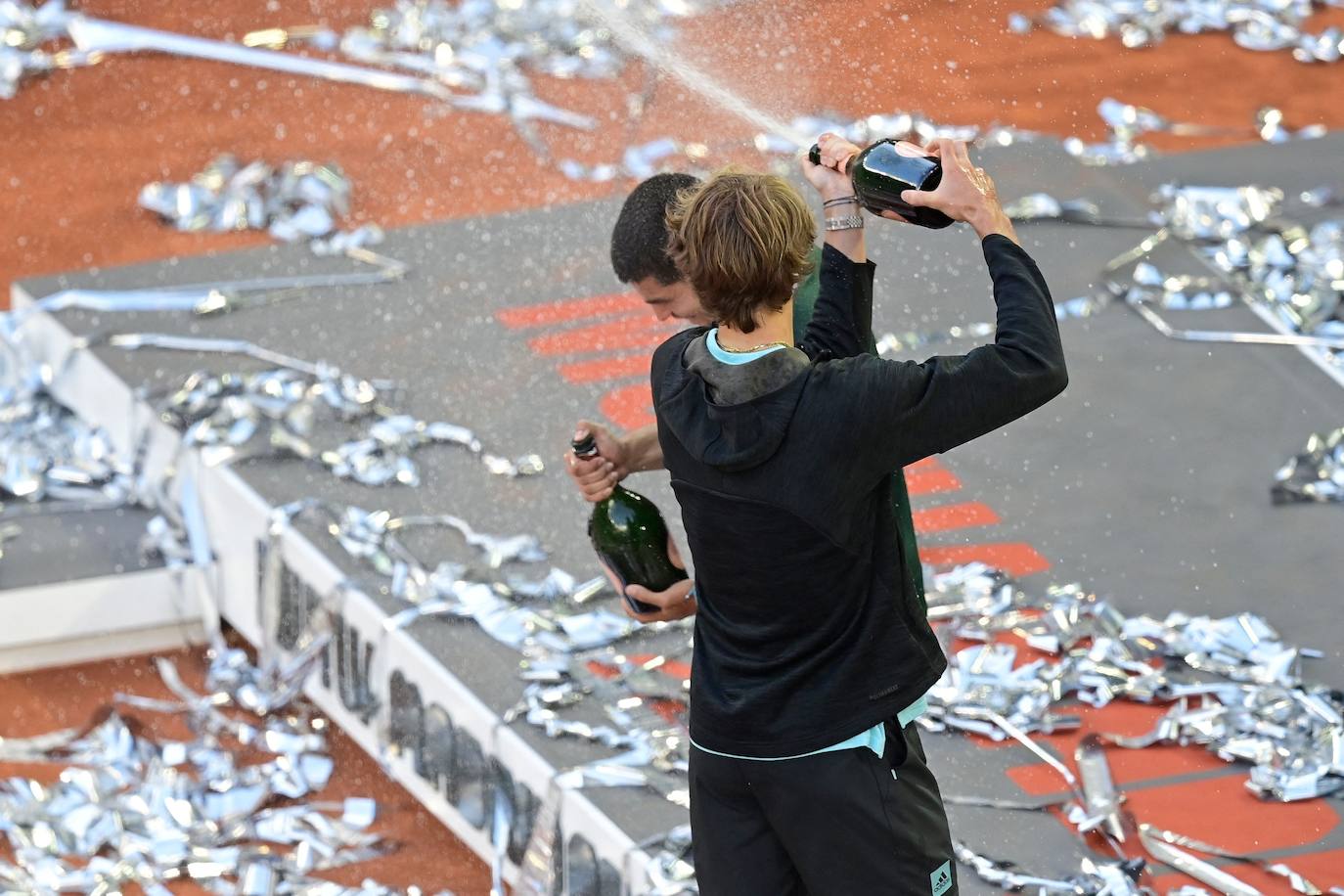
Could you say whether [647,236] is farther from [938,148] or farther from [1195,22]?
[1195,22]

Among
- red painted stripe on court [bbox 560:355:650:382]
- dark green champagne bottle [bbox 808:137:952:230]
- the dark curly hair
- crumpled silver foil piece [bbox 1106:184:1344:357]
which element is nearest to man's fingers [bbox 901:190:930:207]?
dark green champagne bottle [bbox 808:137:952:230]

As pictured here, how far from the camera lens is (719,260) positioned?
2.03m

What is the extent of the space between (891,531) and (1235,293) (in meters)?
3.10

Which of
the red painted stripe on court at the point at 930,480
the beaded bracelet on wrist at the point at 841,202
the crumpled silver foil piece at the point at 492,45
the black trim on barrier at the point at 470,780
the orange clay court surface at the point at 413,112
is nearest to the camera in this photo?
the beaded bracelet on wrist at the point at 841,202

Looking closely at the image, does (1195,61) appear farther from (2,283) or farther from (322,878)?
(322,878)

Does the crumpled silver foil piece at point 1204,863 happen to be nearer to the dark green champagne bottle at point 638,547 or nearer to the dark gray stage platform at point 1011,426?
the dark gray stage platform at point 1011,426

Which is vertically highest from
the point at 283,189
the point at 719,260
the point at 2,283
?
the point at 719,260

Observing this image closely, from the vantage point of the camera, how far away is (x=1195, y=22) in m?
7.63

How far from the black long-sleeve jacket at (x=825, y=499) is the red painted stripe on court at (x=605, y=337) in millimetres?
2675

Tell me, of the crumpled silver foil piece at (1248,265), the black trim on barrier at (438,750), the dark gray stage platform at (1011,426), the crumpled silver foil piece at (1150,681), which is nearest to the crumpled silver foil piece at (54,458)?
the dark gray stage platform at (1011,426)

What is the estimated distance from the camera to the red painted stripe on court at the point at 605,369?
477cm

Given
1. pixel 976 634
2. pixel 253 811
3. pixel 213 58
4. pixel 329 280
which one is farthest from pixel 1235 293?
pixel 213 58

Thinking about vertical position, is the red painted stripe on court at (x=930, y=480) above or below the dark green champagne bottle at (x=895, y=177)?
below

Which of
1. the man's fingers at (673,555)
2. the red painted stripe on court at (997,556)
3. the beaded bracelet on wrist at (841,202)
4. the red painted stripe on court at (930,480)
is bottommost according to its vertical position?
the red painted stripe on court at (930,480)
